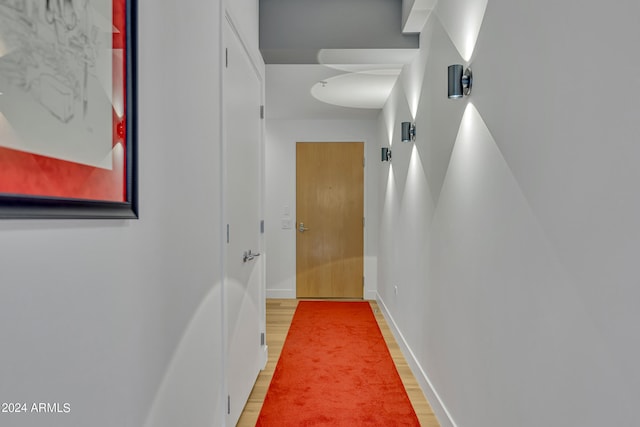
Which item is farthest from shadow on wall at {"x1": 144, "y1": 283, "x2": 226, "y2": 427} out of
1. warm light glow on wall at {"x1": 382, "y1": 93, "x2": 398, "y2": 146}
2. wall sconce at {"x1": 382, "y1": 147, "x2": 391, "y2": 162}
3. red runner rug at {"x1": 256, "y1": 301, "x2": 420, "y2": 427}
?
wall sconce at {"x1": 382, "y1": 147, "x2": 391, "y2": 162}

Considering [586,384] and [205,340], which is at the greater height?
[586,384]

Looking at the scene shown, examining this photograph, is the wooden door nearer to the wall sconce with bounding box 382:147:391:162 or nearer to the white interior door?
the wall sconce with bounding box 382:147:391:162

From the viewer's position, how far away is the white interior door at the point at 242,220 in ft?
7.02

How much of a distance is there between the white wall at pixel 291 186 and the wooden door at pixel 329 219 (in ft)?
0.26

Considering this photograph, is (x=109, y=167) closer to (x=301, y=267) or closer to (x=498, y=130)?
(x=498, y=130)

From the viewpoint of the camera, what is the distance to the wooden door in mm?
5742

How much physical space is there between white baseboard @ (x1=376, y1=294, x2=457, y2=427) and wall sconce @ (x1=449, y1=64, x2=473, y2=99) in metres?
1.60

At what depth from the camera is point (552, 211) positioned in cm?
117

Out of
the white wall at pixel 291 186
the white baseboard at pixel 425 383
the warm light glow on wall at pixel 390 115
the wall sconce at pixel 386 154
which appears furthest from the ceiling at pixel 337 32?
the white wall at pixel 291 186

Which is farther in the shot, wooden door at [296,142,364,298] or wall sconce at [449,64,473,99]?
wooden door at [296,142,364,298]

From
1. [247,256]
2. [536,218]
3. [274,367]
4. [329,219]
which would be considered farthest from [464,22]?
[329,219]

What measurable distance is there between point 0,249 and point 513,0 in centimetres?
160

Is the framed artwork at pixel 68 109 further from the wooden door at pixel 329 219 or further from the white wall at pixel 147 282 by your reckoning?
the wooden door at pixel 329 219

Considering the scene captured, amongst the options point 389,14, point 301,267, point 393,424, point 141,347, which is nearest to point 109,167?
point 141,347
